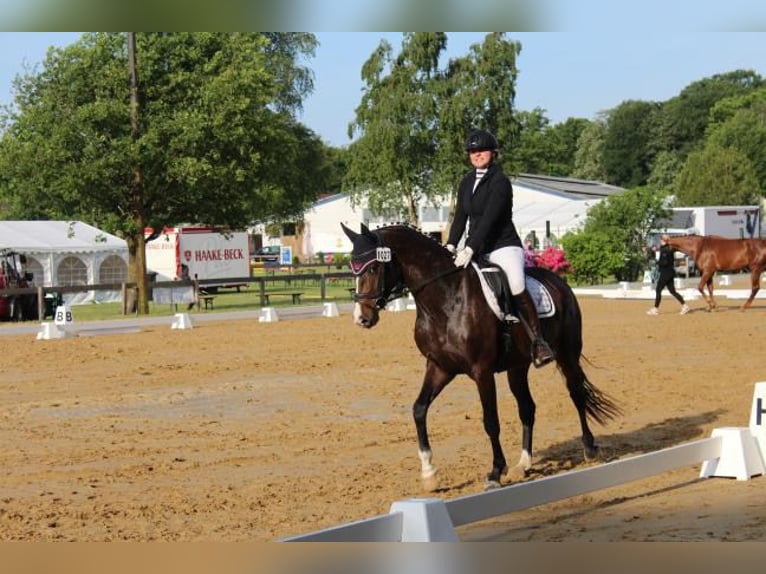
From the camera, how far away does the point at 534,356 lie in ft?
29.8

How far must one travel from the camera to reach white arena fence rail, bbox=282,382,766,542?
5.71m

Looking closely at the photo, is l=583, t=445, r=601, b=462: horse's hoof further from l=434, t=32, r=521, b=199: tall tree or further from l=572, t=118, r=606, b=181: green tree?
l=572, t=118, r=606, b=181: green tree

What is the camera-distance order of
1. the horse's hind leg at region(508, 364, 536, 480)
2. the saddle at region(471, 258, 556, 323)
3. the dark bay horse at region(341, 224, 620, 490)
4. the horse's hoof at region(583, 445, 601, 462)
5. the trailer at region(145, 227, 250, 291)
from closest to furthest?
the dark bay horse at region(341, 224, 620, 490) → the saddle at region(471, 258, 556, 323) → the horse's hind leg at region(508, 364, 536, 480) → the horse's hoof at region(583, 445, 601, 462) → the trailer at region(145, 227, 250, 291)

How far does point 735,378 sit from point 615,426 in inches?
157

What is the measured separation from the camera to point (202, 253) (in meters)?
47.1

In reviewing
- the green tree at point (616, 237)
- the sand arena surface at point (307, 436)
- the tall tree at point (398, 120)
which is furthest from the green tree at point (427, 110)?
the sand arena surface at point (307, 436)

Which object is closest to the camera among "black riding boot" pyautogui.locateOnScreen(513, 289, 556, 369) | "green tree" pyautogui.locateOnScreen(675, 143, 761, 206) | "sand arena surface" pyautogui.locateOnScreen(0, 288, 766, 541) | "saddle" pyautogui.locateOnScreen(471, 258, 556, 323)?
"sand arena surface" pyautogui.locateOnScreen(0, 288, 766, 541)

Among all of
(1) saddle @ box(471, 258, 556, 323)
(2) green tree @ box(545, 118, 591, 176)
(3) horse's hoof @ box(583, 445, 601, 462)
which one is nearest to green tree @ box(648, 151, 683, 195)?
(2) green tree @ box(545, 118, 591, 176)

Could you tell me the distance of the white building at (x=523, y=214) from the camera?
6294 cm

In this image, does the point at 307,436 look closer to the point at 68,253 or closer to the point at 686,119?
the point at 68,253

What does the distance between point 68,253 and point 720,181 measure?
161 ft

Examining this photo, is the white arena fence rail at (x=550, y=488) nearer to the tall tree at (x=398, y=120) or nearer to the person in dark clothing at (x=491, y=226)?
the person in dark clothing at (x=491, y=226)

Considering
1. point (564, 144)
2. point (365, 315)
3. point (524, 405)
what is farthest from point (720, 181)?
point (365, 315)
